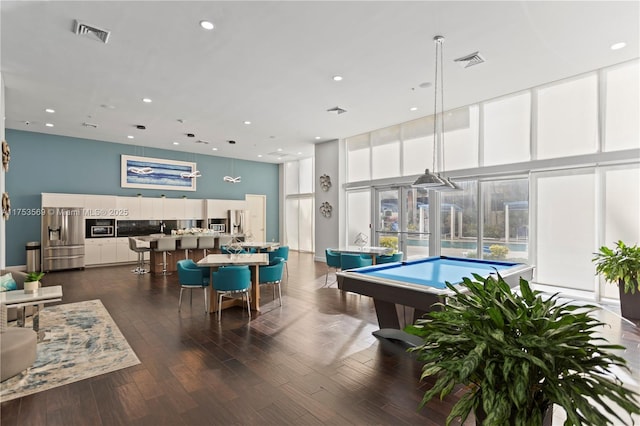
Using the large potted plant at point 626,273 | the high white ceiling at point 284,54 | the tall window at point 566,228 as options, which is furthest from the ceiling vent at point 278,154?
the large potted plant at point 626,273

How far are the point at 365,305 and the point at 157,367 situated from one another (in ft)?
10.6

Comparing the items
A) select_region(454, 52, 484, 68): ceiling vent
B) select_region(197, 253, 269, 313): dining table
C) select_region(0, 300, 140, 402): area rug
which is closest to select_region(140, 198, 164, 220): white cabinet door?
select_region(0, 300, 140, 402): area rug

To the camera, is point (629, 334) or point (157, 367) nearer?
point (157, 367)

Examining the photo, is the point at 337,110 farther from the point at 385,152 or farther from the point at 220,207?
the point at 220,207

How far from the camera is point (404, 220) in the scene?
868 centimetres

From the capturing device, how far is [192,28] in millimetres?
4035

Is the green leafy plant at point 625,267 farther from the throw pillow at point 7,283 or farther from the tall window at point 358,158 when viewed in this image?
the throw pillow at point 7,283

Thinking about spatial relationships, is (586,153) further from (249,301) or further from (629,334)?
(249,301)

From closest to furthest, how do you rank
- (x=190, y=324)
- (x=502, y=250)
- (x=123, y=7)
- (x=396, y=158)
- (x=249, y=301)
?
(x=123, y=7) → (x=190, y=324) → (x=249, y=301) → (x=502, y=250) → (x=396, y=158)

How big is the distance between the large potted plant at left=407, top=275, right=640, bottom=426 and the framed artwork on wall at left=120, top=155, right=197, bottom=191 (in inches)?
381

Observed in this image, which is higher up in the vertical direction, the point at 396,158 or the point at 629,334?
the point at 396,158

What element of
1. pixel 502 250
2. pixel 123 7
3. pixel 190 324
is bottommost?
pixel 190 324

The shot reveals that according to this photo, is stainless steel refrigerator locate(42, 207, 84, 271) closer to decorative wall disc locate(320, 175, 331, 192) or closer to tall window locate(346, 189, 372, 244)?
decorative wall disc locate(320, 175, 331, 192)

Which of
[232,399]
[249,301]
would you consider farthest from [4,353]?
[249,301]
